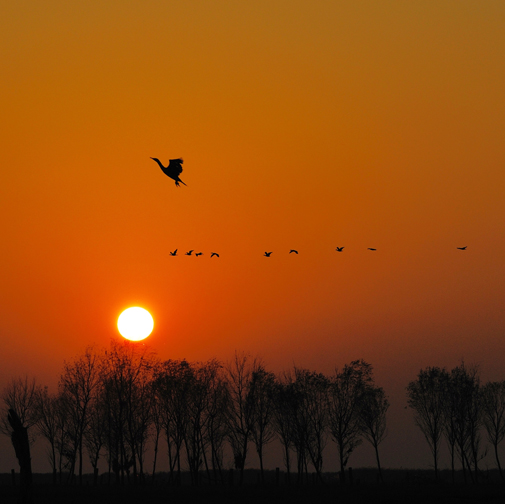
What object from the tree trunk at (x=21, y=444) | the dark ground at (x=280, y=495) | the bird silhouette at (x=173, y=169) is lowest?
the dark ground at (x=280, y=495)

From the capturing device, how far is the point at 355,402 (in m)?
63.4

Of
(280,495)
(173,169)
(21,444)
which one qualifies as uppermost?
(173,169)

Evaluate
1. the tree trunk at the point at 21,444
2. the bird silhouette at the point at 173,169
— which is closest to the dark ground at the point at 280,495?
the tree trunk at the point at 21,444

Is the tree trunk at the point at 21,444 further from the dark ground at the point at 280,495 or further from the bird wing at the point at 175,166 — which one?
the bird wing at the point at 175,166

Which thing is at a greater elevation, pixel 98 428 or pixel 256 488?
pixel 98 428

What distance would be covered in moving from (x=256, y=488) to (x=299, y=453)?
40.2 feet

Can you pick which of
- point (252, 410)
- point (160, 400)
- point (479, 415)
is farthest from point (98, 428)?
point (479, 415)

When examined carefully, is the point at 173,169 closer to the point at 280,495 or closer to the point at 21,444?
the point at 21,444

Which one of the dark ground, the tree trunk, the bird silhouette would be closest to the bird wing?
the bird silhouette

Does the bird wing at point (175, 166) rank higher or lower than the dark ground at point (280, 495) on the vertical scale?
higher

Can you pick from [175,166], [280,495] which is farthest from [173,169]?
[280,495]

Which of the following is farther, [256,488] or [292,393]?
[292,393]

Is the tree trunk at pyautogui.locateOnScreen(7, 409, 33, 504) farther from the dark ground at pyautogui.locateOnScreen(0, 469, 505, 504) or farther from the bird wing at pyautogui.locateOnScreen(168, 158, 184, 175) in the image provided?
the bird wing at pyautogui.locateOnScreen(168, 158, 184, 175)

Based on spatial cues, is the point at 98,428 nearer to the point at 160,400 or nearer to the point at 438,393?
the point at 160,400
